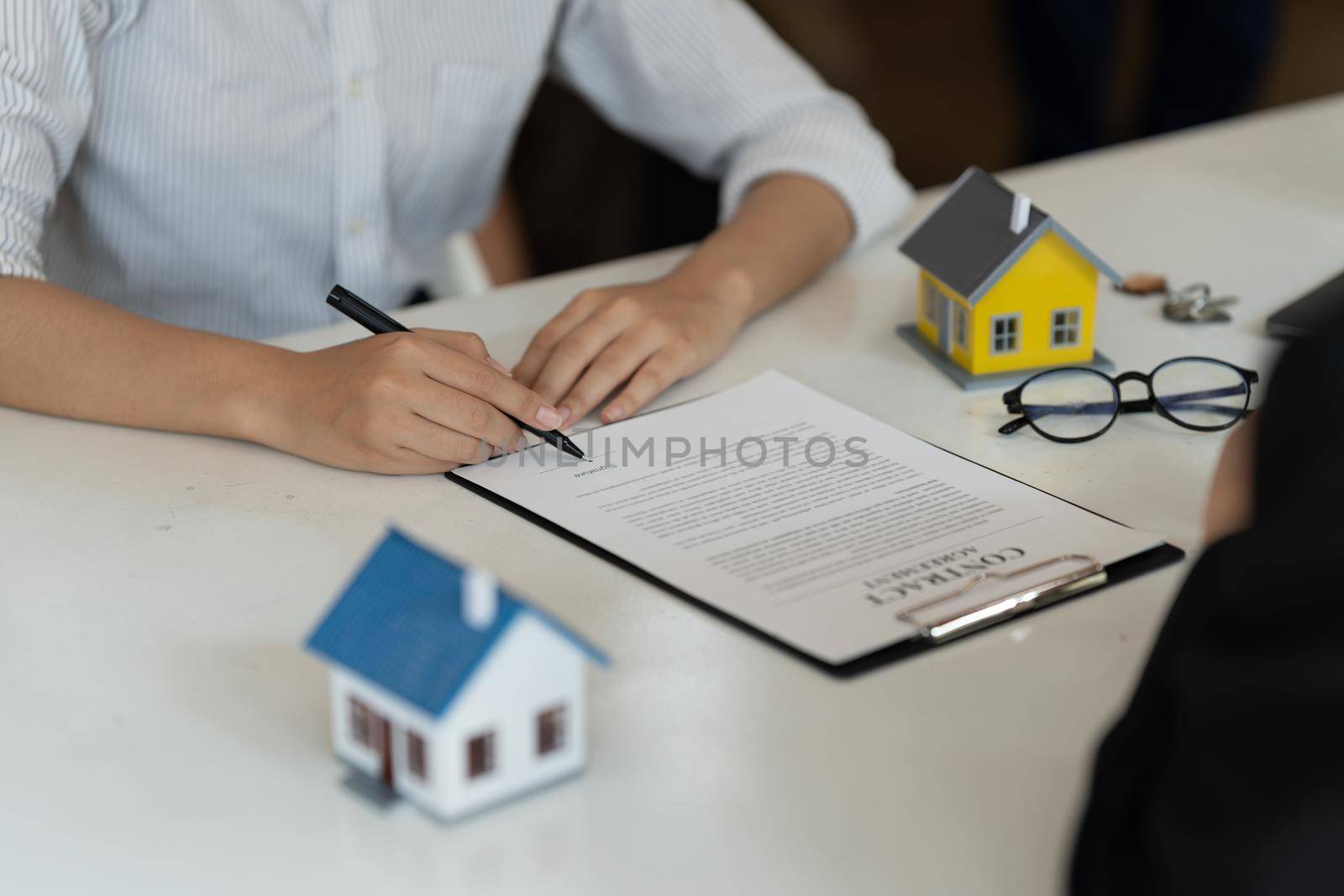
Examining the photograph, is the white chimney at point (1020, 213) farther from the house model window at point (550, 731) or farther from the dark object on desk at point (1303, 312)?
the house model window at point (550, 731)

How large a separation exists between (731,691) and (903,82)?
2345 millimetres

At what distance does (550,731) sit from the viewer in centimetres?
61

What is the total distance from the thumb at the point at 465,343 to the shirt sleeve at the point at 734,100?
43 centimetres

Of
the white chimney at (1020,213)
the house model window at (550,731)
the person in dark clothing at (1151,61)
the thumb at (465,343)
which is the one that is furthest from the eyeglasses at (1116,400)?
the person in dark clothing at (1151,61)

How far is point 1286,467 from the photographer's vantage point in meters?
0.46

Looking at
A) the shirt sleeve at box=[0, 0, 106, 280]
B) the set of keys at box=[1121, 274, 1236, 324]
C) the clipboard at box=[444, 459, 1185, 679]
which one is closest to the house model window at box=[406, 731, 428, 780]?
the clipboard at box=[444, 459, 1185, 679]

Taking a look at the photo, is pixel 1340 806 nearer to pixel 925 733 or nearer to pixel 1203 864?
pixel 1203 864

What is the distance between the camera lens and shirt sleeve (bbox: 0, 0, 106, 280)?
40.1 inches

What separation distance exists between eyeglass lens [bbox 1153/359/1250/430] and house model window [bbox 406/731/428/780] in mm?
583

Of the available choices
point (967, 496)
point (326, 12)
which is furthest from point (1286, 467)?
point (326, 12)

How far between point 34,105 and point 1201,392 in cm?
85

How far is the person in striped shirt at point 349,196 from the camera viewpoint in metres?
0.93

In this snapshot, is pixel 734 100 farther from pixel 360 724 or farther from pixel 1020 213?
pixel 360 724

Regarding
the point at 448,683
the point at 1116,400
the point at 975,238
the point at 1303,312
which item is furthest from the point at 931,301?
the point at 448,683
